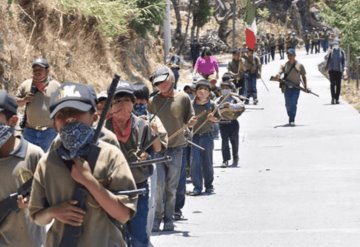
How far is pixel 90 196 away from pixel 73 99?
48cm

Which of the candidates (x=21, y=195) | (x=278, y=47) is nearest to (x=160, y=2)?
(x=21, y=195)

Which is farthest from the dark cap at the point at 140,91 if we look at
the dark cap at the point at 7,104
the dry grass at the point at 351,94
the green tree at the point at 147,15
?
the green tree at the point at 147,15

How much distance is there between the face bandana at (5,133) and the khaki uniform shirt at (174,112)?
4715 millimetres

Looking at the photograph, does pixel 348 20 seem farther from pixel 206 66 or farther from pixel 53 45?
pixel 53 45

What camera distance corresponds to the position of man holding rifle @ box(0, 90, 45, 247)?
5547 mm

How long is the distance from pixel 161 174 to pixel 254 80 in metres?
17.9

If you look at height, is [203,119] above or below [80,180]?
below

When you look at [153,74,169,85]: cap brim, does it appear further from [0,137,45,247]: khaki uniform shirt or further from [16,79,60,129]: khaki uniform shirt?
[0,137,45,247]: khaki uniform shirt

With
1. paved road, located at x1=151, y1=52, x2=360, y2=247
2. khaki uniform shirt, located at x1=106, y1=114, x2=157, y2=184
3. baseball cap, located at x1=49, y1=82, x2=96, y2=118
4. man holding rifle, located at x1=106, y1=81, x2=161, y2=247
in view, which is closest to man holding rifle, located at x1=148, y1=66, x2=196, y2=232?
paved road, located at x1=151, y1=52, x2=360, y2=247

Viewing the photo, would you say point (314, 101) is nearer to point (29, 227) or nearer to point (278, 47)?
point (29, 227)

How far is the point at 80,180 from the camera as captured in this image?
→ 15.1 feet

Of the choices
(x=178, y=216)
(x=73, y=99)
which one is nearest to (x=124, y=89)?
(x=73, y=99)

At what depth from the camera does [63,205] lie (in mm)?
4680

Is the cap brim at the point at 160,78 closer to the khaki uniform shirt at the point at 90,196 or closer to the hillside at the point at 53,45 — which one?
the khaki uniform shirt at the point at 90,196
